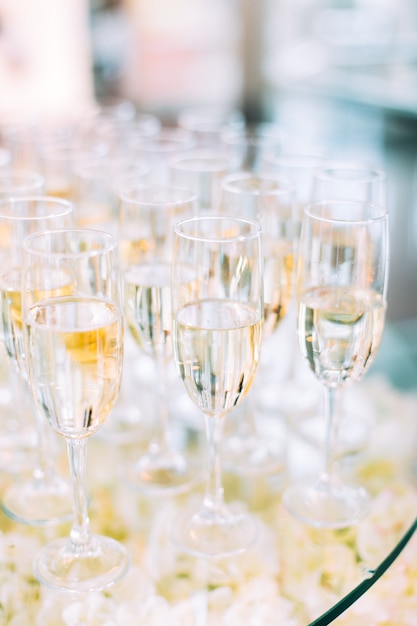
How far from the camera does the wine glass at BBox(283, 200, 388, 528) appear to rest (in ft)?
3.02

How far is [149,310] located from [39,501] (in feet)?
0.99

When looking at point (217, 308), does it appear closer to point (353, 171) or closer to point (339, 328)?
point (339, 328)

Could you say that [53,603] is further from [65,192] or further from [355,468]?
[65,192]

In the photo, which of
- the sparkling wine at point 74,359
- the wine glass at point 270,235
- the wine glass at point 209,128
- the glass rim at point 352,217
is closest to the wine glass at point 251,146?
the wine glass at point 209,128

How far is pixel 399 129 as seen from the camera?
4816 mm

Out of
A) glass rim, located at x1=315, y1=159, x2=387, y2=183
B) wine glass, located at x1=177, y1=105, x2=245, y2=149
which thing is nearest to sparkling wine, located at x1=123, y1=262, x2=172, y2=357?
glass rim, located at x1=315, y1=159, x2=387, y2=183

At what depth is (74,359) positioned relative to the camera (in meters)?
0.78

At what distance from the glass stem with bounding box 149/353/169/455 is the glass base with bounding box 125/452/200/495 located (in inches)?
0.6

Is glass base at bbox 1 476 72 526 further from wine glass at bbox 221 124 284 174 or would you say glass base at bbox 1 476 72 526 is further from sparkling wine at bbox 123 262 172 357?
wine glass at bbox 221 124 284 174

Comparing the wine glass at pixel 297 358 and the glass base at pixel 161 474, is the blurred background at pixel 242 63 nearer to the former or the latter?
the wine glass at pixel 297 358

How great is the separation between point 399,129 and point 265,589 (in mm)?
4340

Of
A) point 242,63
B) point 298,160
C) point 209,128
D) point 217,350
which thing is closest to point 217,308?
point 217,350

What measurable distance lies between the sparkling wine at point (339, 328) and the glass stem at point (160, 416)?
0.24 meters

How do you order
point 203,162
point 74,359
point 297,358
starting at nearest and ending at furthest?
point 74,359 → point 203,162 → point 297,358
